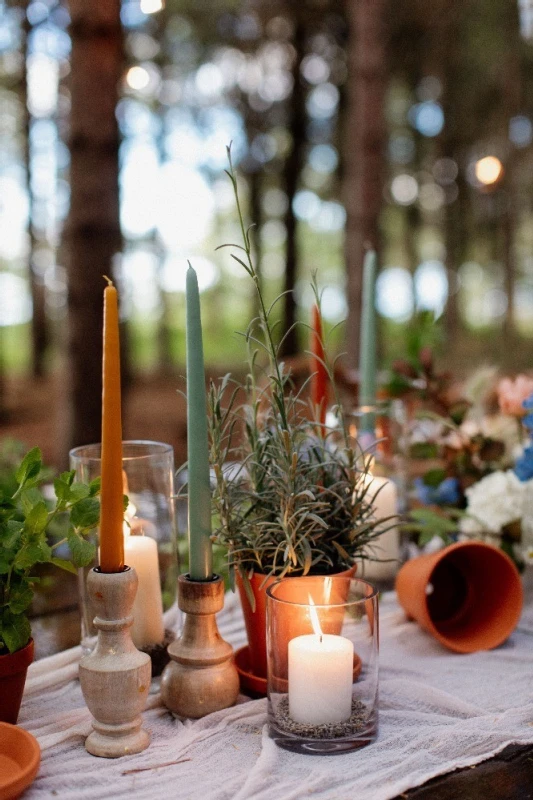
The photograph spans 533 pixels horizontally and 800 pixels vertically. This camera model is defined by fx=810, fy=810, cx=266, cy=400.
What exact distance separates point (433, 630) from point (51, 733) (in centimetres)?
50

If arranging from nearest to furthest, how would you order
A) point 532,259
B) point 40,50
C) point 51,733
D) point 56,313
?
point 51,733 → point 40,50 → point 56,313 → point 532,259

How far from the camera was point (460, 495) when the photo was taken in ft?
4.50

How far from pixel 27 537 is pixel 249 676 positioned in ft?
1.02

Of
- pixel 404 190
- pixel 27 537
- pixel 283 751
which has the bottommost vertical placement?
pixel 283 751

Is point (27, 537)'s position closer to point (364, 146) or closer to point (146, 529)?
point (146, 529)

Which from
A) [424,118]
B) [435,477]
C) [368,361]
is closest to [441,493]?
[435,477]

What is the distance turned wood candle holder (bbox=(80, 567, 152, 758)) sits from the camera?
766mm

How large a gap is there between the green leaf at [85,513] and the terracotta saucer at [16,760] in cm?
20

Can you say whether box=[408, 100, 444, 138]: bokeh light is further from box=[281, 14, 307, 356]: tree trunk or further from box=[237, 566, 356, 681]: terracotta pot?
box=[237, 566, 356, 681]: terracotta pot

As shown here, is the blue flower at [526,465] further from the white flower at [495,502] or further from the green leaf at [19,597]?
the green leaf at [19,597]

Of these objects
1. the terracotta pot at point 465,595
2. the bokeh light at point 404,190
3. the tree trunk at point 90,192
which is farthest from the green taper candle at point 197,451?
the bokeh light at point 404,190

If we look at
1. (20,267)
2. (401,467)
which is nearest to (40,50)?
(20,267)

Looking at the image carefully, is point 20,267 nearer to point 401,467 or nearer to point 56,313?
point 56,313

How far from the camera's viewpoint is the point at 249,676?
0.93m
